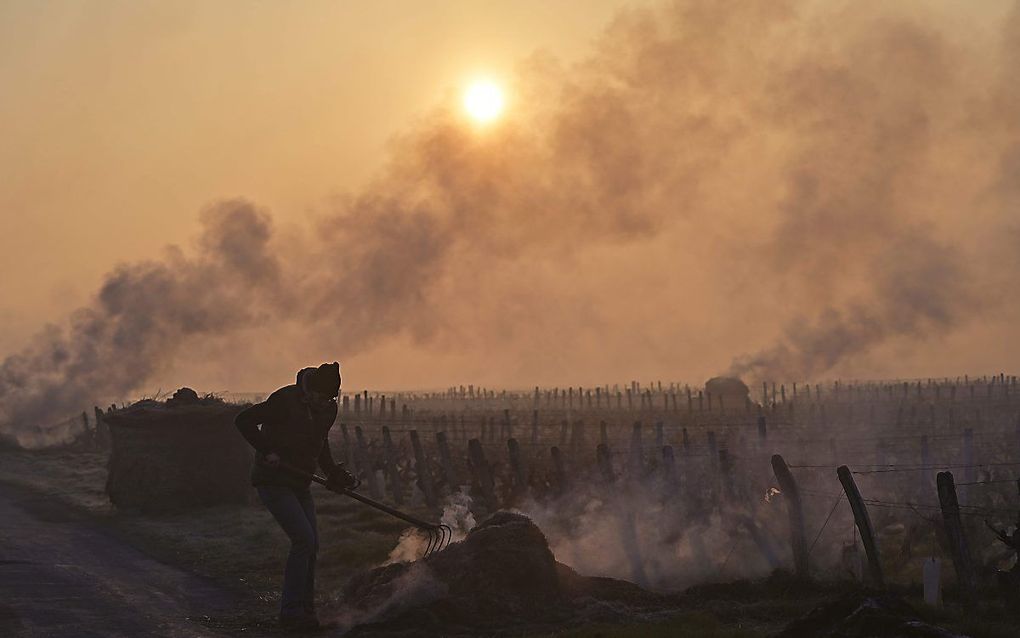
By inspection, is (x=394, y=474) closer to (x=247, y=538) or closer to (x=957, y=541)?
(x=247, y=538)

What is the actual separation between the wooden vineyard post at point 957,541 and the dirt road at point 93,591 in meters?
A: 7.62

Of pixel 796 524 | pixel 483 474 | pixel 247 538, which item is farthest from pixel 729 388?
pixel 796 524

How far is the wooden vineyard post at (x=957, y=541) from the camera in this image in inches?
463

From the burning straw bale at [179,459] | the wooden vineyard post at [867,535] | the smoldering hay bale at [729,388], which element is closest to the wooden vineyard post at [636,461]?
the wooden vineyard post at [867,535]

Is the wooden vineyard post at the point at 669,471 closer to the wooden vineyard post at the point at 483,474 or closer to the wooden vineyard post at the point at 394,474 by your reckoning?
the wooden vineyard post at the point at 483,474

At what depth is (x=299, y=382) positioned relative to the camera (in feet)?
41.4

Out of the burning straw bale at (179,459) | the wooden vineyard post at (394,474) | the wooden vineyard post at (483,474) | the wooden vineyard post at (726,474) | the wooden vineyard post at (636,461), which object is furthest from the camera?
the wooden vineyard post at (394,474)

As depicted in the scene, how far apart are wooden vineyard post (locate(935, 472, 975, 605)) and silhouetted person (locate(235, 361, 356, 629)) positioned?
6.29m

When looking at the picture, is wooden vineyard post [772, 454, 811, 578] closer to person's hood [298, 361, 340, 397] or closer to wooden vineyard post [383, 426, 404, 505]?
person's hood [298, 361, 340, 397]

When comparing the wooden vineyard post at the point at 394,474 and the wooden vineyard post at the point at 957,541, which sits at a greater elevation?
the wooden vineyard post at the point at 394,474

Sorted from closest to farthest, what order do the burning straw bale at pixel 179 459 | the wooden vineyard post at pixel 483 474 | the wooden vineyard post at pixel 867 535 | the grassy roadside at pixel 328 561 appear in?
the grassy roadside at pixel 328 561 → the wooden vineyard post at pixel 867 535 → the burning straw bale at pixel 179 459 → the wooden vineyard post at pixel 483 474

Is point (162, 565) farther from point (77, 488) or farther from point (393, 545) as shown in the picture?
point (77, 488)

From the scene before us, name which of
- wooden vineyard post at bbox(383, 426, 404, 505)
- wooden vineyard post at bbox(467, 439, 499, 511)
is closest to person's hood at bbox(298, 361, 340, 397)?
wooden vineyard post at bbox(467, 439, 499, 511)

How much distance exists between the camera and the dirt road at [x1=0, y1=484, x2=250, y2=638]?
12219mm
